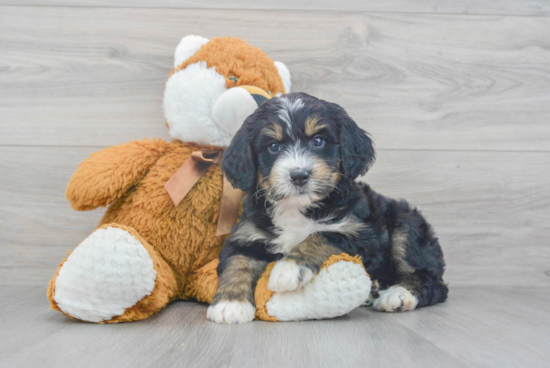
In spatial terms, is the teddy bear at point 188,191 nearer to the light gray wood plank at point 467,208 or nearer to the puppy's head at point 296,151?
the puppy's head at point 296,151

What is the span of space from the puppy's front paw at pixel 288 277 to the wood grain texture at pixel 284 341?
0.45ft

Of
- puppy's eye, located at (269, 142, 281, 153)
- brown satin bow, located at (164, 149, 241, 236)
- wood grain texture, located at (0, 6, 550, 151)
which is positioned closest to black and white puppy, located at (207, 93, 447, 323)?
puppy's eye, located at (269, 142, 281, 153)

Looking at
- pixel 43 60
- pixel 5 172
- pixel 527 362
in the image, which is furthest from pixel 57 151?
pixel 527 362

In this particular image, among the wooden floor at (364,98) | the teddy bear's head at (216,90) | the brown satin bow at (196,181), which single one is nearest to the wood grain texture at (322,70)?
the wooden floor at (364,98)

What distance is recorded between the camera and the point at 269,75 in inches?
81.0

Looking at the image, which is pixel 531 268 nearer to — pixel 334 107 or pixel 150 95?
pixel 334 107

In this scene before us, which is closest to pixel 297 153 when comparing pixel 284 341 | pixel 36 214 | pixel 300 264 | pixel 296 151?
pixel 296 151

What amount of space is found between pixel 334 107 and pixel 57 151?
5.26ft

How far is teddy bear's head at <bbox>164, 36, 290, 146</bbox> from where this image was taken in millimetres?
1888

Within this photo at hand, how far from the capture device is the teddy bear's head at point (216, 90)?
1888 millimetres

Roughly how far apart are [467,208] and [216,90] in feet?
5.09

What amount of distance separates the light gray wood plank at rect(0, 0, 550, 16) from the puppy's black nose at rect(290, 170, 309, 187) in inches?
52.8

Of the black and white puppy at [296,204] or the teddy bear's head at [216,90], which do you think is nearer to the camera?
the black and white puppy at [296,204]

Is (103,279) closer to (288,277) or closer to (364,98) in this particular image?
(288,277)
